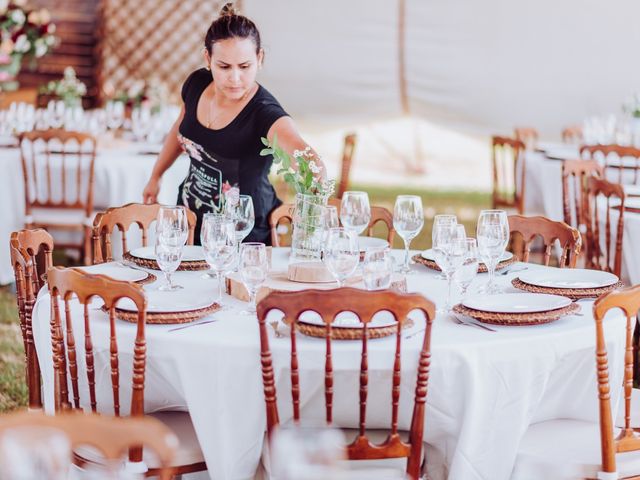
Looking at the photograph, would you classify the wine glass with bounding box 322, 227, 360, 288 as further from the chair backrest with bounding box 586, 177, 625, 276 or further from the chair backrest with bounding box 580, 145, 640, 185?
the chair backrest with bounding box 580, 145, 640, 185

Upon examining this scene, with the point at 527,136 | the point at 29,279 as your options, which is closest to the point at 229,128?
the point at 29,279

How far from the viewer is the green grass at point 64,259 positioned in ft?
11.1

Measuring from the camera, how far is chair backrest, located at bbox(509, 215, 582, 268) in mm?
2564

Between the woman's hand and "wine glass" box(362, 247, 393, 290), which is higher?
the woman's hand

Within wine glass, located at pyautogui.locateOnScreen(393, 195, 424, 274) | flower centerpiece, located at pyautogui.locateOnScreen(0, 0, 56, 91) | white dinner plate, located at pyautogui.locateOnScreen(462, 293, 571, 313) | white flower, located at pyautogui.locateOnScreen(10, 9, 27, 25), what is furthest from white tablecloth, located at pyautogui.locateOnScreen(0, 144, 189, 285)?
white dinner plate, located at pyautogui.locateOnScreen(462, 293, 571, 313)

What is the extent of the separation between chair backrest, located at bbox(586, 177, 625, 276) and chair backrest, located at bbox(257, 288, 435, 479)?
159 cm

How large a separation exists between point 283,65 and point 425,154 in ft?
8.10

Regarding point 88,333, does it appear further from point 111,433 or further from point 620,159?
point 620,159

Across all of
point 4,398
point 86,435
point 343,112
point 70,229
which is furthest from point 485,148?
point 86,435

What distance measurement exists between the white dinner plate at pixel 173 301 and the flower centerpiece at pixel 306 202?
24cm

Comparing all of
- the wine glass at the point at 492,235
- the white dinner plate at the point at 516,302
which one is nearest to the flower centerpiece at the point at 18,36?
the wine glass at the point at 492,235

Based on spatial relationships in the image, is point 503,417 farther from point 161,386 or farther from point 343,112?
point 343,112

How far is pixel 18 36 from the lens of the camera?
518 centimetres

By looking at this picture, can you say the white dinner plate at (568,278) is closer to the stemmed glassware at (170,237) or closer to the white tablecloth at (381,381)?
the white tablecloth at (381,381)
